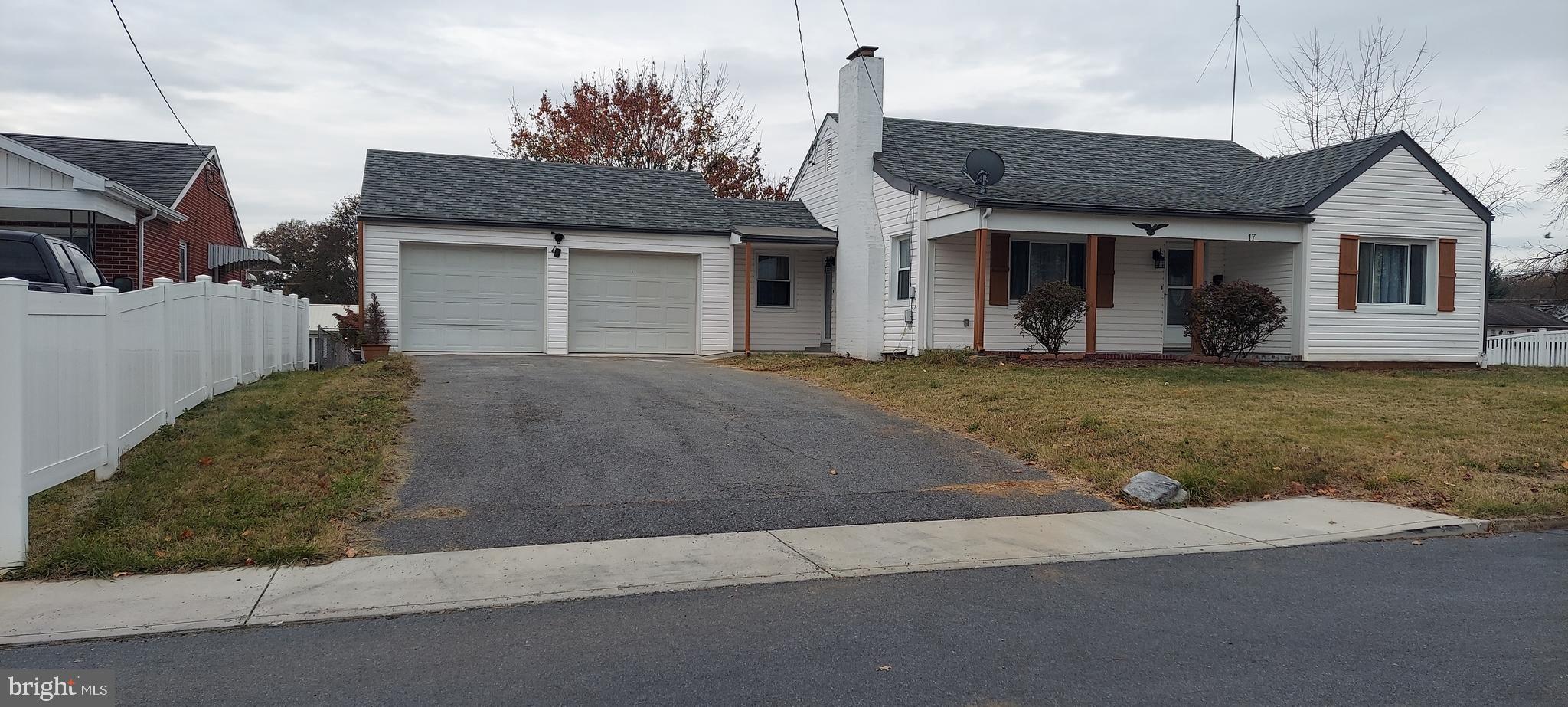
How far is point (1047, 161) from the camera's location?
825 inches

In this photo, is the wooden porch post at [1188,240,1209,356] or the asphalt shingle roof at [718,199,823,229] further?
the asphalt shingle roof at [718,199,823,229]

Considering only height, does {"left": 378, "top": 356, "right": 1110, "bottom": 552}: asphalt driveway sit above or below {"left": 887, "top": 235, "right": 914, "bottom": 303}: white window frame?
below

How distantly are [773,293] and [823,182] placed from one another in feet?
8.83

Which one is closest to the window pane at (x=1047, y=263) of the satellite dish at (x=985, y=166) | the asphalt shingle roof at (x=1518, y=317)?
the satellite dish at (x=985, y=166)

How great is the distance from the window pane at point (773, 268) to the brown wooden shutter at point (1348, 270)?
1071cm

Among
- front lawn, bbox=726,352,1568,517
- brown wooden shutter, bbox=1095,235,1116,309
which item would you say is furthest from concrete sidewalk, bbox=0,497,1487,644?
brown wooden shutter, bbox=1095,235,1116,309

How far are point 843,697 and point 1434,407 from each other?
38.4 ft

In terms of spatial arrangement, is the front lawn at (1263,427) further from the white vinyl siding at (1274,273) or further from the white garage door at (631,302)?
the white garage door at (631,302)

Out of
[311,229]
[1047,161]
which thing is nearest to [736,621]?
[1047,161]

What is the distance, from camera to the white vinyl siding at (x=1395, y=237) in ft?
61.9

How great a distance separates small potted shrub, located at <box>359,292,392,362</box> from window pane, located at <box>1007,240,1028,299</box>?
11283mm

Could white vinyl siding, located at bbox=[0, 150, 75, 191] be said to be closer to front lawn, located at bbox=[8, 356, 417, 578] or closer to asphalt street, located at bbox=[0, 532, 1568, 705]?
front lawn, located at bbox=[8, 356, 417, 578]

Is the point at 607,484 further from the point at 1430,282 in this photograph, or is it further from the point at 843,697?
the point at 1430,282

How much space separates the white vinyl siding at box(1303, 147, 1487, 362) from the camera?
18859 mm
